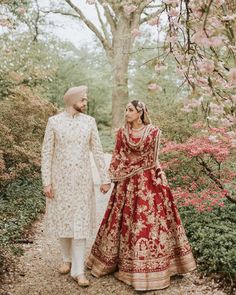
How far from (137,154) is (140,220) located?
0.65m

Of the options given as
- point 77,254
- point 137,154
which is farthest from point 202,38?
point 77,254

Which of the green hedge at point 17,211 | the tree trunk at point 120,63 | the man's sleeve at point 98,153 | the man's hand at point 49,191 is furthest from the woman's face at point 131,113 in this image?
the tree trunk at point 120,63

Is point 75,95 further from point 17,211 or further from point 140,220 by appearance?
point 17,211

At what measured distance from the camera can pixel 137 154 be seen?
4.51 m

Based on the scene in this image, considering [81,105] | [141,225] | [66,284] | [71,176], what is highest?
[81,105]

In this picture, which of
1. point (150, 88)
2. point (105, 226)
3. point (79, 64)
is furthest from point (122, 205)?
point (79, 64)

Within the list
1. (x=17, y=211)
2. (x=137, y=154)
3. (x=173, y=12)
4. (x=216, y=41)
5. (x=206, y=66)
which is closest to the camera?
(x=216, y=41)

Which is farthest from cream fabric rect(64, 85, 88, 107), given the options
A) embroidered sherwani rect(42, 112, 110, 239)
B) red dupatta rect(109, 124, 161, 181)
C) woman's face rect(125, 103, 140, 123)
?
red dupatta rect(109, 124, 161, 181)

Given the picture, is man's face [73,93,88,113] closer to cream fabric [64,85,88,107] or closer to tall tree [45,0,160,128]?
cream fabric [64,85,88,107]

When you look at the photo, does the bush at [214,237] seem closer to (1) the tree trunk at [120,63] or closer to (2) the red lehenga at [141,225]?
(2) the red lehenga at [141,225]

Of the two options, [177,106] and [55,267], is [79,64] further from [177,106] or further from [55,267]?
[55,267]

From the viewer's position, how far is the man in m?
4.35

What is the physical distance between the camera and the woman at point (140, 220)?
4.33 meters

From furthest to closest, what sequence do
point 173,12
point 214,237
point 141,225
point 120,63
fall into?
1. point 120,63
2. point 214,237
3. point 141,225
4. point 173,12
